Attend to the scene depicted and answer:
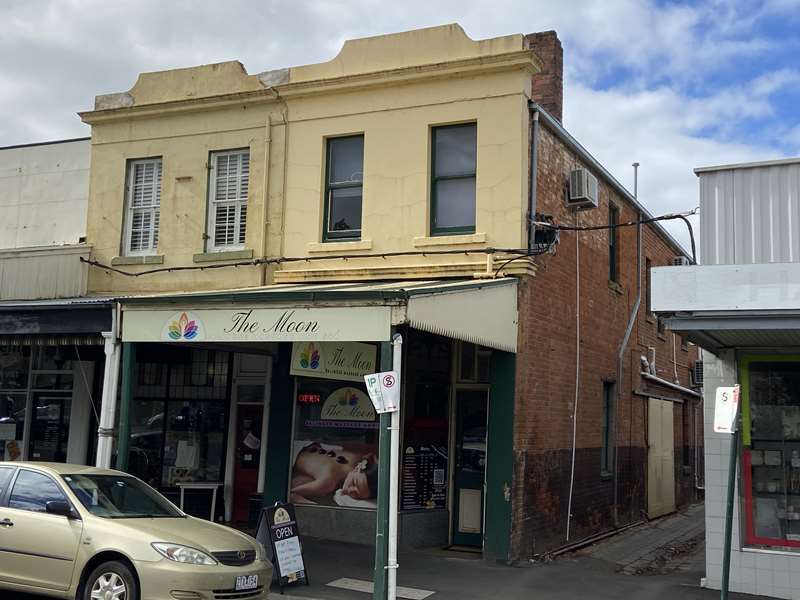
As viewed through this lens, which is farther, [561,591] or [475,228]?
[475,228]

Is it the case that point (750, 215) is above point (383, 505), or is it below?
above

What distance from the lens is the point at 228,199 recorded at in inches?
598

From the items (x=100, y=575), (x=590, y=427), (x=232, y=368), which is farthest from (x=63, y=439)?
(x=590, y=427)

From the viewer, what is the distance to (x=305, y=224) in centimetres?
1432

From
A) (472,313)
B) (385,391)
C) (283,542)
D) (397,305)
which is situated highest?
(472,313)

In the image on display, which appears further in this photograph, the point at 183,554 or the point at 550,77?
the point at 550,77

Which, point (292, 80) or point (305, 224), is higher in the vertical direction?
point (292, 80)

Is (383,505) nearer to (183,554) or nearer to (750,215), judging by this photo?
(183,554)

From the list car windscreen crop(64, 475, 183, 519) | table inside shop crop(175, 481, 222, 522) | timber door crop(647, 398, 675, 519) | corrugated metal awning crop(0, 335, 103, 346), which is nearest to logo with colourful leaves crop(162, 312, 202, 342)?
corrugated metal awning crop(0, 335, 103, 346)

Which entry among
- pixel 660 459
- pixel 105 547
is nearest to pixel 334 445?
pixel 105 547

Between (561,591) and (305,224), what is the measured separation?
274 inches

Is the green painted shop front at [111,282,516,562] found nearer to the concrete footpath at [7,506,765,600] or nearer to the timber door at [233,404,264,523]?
the timber door at [233,404,264,523]

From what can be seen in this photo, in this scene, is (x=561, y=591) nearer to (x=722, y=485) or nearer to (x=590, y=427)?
(x=722, y=485)

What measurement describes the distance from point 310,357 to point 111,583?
16.8 ft
